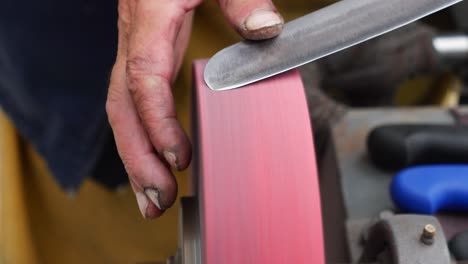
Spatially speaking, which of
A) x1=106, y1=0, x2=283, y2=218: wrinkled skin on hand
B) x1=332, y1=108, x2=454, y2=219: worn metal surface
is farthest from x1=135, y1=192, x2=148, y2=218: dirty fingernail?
x1=332, y1=108, x2=454, y2=219: worn metal surface

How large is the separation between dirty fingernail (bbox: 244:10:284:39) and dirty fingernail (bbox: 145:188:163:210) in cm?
12

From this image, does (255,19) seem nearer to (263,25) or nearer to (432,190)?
(263,25)

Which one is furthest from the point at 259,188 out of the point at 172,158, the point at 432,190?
the point at 432,190

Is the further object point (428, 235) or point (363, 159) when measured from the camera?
point (363, 159)

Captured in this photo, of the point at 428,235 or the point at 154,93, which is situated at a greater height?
the point at 154,93

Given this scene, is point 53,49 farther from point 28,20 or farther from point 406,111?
point 406,111

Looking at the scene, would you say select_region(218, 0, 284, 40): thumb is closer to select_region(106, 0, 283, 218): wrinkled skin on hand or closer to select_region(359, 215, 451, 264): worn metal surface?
select_region(106, 0, 283, 218): wrinkled skin on hand

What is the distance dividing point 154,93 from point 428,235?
0.66 ft

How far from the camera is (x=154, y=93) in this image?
15.0 inches

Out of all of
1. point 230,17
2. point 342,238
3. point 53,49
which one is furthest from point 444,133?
point 53,49

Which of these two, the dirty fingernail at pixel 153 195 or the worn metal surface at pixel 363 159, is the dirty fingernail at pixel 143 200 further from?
the worn metal surface at pixel 363 159

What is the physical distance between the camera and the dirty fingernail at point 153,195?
39cm

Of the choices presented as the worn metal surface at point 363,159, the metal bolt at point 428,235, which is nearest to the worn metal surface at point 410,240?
the metal bolt at point 428,235

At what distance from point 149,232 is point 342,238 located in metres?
0.44
